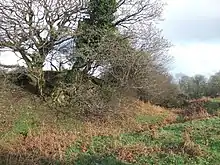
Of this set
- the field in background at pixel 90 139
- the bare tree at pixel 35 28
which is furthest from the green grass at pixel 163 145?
the bare tree at pixel 35 28

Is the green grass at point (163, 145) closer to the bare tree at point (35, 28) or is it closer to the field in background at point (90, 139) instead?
the field in background at point (90, 139)

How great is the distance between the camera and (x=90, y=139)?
16219 mm

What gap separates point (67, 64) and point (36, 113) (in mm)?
3363

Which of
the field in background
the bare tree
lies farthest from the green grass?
the bare tree

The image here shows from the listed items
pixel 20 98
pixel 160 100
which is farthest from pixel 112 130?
pixel 160 100

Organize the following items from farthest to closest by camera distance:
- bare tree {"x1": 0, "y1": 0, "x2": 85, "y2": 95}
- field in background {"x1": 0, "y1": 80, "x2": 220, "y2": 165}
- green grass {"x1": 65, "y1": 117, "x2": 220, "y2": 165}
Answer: bare tree {"x1": 0, "y1": 0, "x2": 85, "y2": 95}, field in background {"x1": 0, "y1": 80, "x2": 220, "y2": 165}, green grass {"x1": 65, "y1": 117, "x2": 220, "y2": 165}

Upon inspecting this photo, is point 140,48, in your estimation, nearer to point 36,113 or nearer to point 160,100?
point 36,113

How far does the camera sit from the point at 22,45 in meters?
20.1

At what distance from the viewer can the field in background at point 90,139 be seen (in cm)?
1345

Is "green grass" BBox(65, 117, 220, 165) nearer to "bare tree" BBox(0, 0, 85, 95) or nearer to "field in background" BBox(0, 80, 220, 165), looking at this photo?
"field in background" BBox(0, 80, 220, 165)

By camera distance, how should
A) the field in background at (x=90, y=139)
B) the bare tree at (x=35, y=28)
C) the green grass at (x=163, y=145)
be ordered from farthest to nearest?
the bare tree at (x=35, y=28)
the field in background at (x=90, y=139)
the green grass at (x=163, y=145)

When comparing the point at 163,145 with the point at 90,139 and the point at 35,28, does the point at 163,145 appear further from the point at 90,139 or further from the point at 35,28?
the point at 35,28

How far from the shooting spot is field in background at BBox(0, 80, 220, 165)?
44.1 ft

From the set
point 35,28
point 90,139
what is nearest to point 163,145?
point 90,139
